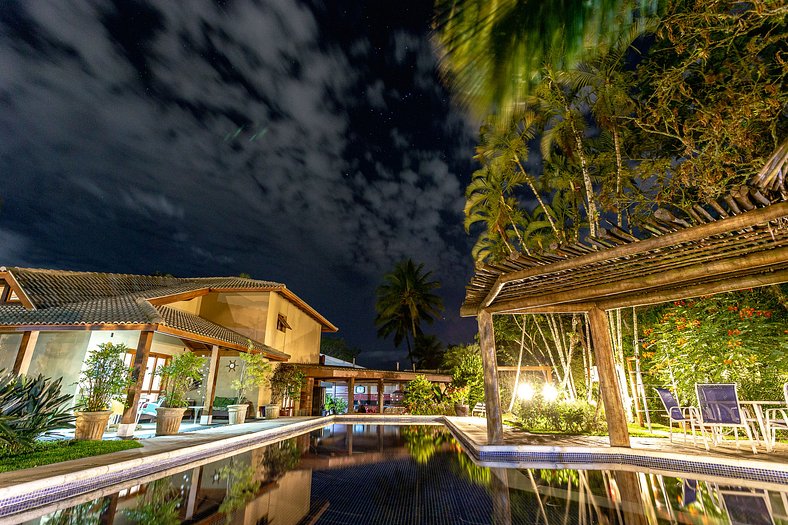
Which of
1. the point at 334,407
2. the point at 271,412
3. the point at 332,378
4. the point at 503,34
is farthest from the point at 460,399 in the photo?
the point at 503,34

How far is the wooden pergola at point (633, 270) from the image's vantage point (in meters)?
3.70

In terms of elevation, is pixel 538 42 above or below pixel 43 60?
below

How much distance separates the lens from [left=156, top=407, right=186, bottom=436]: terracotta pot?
848 centimetres

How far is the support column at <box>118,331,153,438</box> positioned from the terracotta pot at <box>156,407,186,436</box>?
0.50m

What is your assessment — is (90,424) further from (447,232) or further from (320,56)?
(447,232)

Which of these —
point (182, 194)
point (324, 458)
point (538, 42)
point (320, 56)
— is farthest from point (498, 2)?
point (182, 194)

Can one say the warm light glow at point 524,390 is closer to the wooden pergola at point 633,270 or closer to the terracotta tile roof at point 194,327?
the wooden pergola at point 633,270

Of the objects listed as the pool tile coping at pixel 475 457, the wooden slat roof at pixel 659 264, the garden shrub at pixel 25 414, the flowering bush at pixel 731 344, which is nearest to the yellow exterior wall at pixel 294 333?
the pool tile coping at pixel 475 457

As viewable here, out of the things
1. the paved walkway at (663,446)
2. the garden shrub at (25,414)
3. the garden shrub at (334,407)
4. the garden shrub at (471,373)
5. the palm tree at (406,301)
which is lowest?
the garden shrub at (334,407)

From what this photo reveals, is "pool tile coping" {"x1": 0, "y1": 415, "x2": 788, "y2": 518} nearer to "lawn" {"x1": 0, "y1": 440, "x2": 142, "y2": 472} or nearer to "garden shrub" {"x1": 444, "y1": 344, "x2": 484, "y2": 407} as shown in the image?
"lawn" {"x1": 0, "y1": 440, "x2": 142, "y2": 472}

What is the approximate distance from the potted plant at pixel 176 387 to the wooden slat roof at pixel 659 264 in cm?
732

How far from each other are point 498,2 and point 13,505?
597cm

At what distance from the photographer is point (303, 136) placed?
818 inches

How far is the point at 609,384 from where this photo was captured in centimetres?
702
